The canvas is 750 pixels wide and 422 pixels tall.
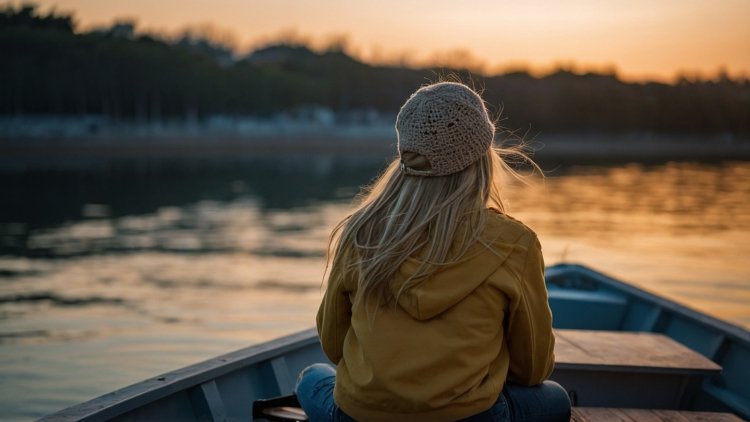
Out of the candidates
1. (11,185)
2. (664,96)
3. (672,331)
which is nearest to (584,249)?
(672,331)

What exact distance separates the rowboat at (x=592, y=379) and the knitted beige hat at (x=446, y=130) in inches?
50.6

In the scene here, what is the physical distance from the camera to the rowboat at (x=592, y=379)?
127 inches

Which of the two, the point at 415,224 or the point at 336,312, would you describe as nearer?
the point at 415,224

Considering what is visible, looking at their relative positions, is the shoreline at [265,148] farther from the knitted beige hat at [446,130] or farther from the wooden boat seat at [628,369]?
the knitted beige hat at [446,130]

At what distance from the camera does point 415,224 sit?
223 centimetres

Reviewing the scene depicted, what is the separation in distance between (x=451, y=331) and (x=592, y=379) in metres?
2.02

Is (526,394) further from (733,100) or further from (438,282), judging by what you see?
(733,100)

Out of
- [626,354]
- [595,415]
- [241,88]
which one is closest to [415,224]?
[595,415]

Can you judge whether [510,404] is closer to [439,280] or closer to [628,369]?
[439,280]

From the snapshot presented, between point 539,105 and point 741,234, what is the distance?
8533 centimetres

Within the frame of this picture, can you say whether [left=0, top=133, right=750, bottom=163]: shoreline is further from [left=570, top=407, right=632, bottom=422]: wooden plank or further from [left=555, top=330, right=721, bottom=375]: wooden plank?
[left=570, top=407, right=632, bottom=422]: wooden plank

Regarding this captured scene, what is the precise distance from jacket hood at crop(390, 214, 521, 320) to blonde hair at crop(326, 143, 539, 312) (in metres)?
0.02

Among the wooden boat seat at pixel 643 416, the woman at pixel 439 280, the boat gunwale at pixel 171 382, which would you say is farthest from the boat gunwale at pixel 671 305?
the woman at pixel 439 280

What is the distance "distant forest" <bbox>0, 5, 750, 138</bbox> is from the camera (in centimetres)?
7650
